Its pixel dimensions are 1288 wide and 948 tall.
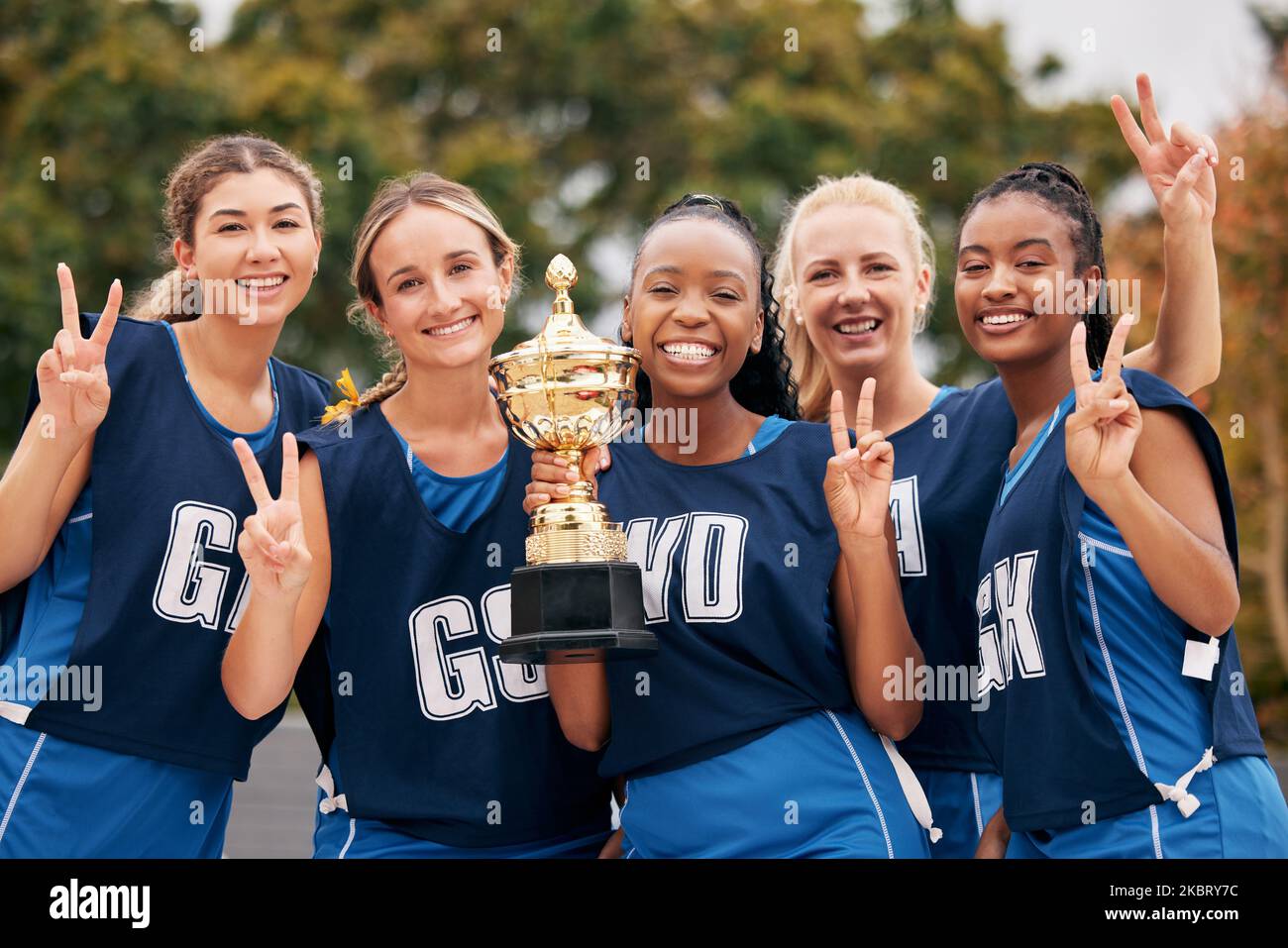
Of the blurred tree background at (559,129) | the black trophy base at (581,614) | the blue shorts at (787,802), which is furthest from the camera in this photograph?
the blurred tree background at (559,129)

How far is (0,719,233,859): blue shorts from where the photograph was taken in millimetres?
3408

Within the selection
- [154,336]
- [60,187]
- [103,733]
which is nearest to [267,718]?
[103,733]

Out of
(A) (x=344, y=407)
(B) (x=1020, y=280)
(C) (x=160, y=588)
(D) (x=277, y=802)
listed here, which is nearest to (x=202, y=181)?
(A) (x=344, y=407)

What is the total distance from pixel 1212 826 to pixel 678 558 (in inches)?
45.6

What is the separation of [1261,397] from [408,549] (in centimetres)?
1007

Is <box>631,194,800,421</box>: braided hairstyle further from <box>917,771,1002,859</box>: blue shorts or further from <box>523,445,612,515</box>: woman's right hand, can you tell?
<box>917,771,1002,859</box>: blue shorts

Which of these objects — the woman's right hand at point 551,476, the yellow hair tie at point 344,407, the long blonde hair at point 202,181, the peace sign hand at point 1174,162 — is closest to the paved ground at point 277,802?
the long blonde hair at point 202,181

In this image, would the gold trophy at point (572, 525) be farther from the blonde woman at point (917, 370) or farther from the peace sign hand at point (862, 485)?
the blonde woman at point (917, 370)

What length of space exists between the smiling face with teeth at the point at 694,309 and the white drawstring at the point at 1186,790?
48.3 inches

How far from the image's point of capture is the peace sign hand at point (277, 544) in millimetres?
3023

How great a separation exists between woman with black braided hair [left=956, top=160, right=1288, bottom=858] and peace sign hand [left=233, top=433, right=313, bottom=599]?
56.6 inches

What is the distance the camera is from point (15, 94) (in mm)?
12781

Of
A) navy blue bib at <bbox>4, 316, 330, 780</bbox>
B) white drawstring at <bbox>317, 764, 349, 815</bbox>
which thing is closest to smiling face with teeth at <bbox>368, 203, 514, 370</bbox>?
navy blue bib at <bbox>4, 316, 330, 780</bbox>
